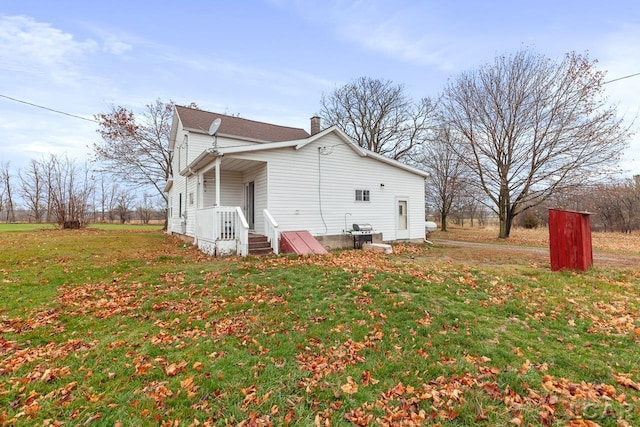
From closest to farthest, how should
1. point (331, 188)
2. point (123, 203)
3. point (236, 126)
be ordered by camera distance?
point (331, 188)
point (236, 126)
point (123, 203)

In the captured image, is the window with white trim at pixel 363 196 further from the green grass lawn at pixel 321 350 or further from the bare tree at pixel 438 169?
the bare tree at pixel 438 169

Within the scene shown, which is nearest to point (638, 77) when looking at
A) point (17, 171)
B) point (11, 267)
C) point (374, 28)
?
point (374, 28)

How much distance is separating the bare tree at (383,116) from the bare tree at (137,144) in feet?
49.8

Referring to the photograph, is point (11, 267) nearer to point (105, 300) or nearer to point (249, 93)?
point (105, 300)

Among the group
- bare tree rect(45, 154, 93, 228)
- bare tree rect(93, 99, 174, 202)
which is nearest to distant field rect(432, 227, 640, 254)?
bare tree rect(93, 99, 174, 202)

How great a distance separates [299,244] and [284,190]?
2.28 meters

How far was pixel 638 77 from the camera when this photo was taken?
1103cm

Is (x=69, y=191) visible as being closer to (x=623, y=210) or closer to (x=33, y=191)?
(x=33, y=191)

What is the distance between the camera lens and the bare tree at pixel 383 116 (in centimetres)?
2544

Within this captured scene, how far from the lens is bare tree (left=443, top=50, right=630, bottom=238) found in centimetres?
1569

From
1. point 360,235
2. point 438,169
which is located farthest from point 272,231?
point 438,169

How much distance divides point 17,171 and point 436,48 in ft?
152

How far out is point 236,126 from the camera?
16234 millimetres

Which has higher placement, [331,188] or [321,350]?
[331,188]
